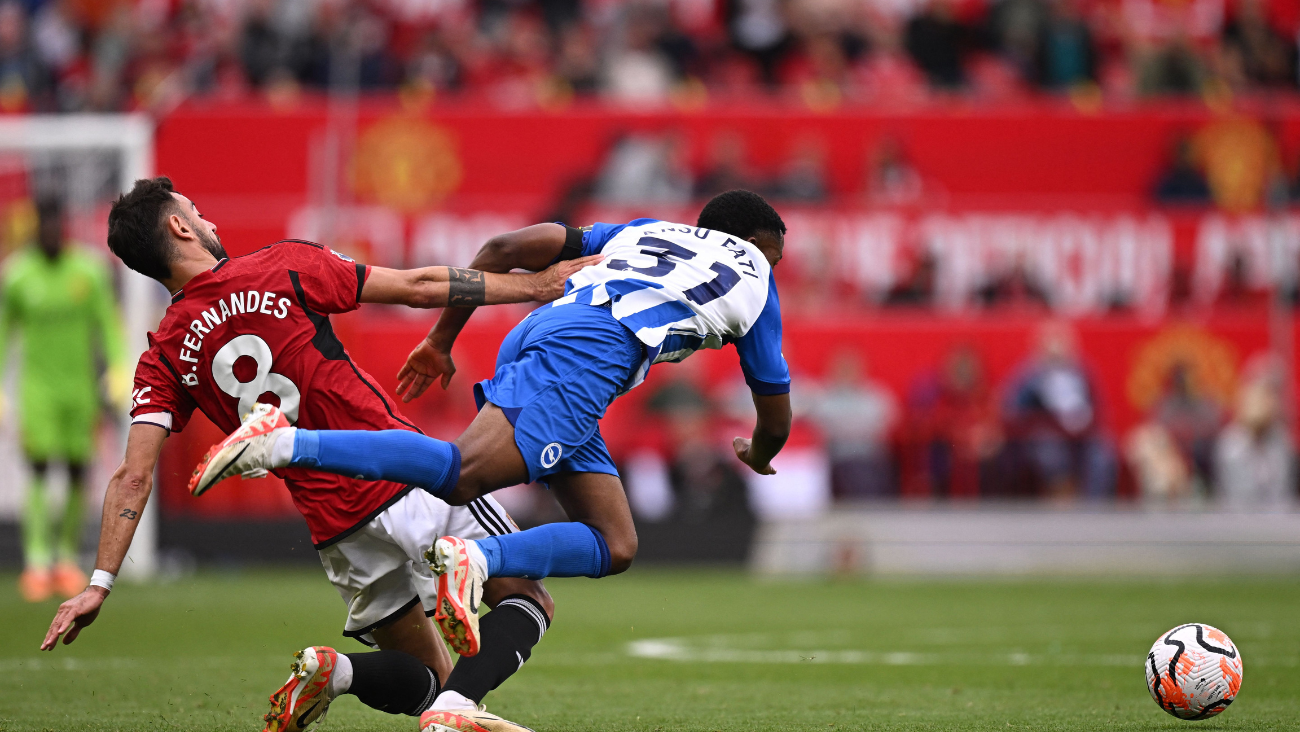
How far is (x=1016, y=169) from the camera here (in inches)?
699

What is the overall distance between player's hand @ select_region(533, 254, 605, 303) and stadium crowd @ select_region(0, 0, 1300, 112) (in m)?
12.6

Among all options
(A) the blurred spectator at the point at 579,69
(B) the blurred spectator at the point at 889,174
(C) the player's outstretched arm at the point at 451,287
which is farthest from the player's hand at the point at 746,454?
(A) the blurred spectator at the point at 579,69

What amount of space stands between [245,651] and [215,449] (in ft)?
13.8

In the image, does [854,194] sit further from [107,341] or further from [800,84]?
[107,341]

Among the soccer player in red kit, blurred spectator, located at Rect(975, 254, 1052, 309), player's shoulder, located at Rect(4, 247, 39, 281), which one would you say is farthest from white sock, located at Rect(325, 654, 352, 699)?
blurred spectator, located at Rect(975, 254, 1052, 309)

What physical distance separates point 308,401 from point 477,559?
2.80 ft

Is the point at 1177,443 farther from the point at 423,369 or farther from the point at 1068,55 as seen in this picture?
the point at 423,369

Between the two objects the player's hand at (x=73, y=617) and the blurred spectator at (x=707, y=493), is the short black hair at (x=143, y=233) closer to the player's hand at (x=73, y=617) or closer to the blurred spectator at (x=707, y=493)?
the player's hand at (x=73, y=617)

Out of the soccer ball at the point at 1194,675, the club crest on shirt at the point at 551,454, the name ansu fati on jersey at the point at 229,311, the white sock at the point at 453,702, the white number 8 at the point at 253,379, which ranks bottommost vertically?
the soccer ball at the point at 1194,675

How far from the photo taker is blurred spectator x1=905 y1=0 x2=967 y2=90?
19.4 metres

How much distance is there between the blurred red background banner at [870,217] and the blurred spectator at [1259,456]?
80 centimetres

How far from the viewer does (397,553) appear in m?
5.19

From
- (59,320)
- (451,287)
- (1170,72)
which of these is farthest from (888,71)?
(451,287)

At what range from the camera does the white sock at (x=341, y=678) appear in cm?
502
